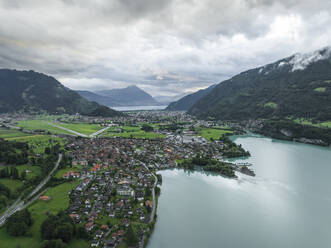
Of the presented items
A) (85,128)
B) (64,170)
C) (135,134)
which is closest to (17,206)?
(64,170)

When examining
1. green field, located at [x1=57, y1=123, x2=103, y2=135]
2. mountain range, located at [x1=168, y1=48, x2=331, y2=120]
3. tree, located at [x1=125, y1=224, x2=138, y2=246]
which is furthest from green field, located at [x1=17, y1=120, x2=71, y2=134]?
mountain range, located at [x1=168, y1=48, x2=331, y2=120]

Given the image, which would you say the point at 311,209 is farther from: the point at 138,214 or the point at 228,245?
the point at 138,214

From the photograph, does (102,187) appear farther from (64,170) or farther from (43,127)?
(43,127)

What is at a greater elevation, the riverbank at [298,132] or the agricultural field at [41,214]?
the riverbank at [298,132]

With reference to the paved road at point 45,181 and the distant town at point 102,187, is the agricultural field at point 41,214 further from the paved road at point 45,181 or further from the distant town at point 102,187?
the paved road at point 45,181

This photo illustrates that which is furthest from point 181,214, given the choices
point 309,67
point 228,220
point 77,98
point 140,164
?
point 77,98

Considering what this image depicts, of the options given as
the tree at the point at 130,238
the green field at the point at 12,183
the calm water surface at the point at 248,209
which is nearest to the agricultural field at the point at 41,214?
the tree at the point at 130,238

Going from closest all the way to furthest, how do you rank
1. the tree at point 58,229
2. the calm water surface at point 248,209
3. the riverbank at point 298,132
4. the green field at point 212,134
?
the tree at point 58,229
the calm water surface at point 248,209
the riverbank at point 298,132
the green field at point 212,134
